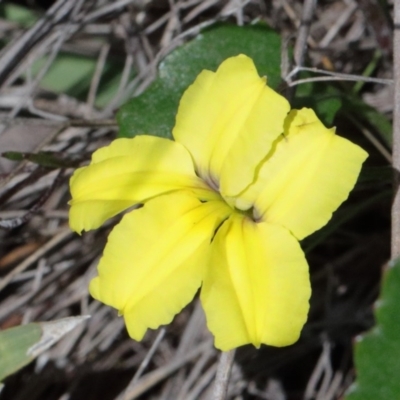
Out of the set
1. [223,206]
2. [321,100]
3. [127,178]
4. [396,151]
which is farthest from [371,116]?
[127,178]

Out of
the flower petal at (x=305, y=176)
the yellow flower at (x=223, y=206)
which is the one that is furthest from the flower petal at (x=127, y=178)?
the flower petal at (x=305, y=176)

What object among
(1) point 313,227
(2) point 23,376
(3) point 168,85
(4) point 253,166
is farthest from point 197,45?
(2) point 23,376

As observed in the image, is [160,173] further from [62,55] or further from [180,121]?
[62,55]

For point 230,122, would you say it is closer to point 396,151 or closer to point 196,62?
point 396,151

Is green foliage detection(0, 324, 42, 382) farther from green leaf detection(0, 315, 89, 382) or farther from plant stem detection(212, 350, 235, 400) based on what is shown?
plant stem detection(212, 350, 235, 400)

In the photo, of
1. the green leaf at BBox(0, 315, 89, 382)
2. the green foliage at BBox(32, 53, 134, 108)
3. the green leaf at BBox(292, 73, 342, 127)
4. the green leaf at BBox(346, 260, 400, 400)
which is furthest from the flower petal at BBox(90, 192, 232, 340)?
the green foliage at BBox(32, 53, 134, 108)

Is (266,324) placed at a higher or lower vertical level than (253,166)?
lower
